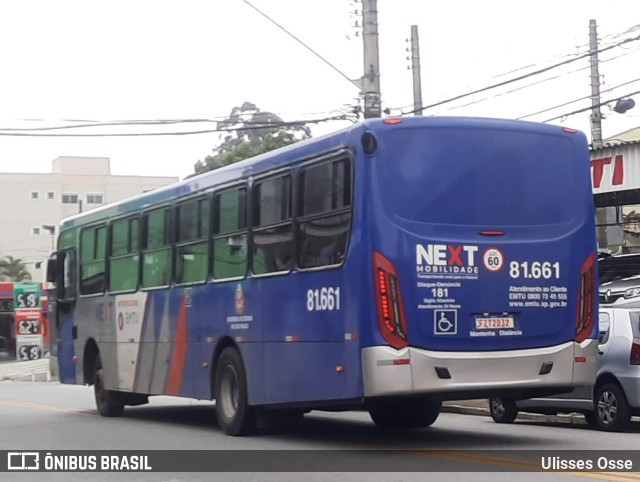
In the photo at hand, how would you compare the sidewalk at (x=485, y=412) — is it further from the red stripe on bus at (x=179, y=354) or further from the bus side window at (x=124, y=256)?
the bus side window at (x=124, y=256)

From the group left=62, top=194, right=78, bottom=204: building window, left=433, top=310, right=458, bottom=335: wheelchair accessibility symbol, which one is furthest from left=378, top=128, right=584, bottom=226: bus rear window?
left=62, top=194, right=78, bottom=204: building window

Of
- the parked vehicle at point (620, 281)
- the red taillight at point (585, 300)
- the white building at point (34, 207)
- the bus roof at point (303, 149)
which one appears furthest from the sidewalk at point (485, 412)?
the white building at point (34, 207)

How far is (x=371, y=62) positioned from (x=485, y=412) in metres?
6.18

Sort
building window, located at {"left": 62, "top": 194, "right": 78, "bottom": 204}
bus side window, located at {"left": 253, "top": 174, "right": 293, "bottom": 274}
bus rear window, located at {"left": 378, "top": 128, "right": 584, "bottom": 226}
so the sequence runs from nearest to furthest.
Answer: bus rear window, located at {"left": 378, "top": 128, "right": 584, "bottom": 226} < bus side window, located at {"left": 253, "top": 174, "right": 293, "bottom": 274} < building window, located at {"left": 62, "top": 194, "right": 78, "bottom": 204}

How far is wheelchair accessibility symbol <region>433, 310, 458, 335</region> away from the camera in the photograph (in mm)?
11219

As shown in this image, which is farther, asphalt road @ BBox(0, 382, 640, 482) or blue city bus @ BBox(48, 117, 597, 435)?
blue city bus @ BBox(48, 117, 597, 435)

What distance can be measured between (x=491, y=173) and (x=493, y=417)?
5688 millimetres

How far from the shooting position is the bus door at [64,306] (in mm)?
19641

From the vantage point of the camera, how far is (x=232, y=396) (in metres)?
14.1

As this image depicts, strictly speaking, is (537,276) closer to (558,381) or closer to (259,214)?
(558,381)

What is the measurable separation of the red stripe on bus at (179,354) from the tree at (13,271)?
63.7 m

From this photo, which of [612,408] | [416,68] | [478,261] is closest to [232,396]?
[478,261]

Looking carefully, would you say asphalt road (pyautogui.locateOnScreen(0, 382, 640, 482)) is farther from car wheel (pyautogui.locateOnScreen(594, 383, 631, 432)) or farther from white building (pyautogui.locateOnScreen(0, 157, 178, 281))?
white building (pyautogui.locateOnScreen(0, 157, 178, 281))

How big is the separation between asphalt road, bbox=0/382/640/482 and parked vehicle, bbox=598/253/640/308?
317cm
